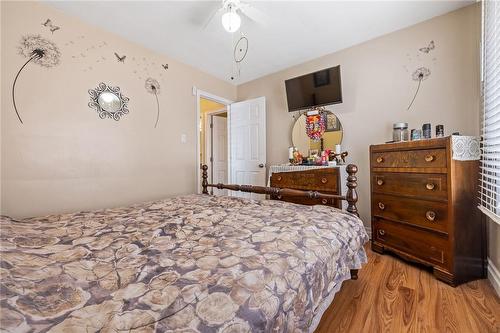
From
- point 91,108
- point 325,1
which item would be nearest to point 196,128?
point 91,108

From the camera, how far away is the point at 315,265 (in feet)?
3.07

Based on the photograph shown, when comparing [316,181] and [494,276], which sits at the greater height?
[316,181]

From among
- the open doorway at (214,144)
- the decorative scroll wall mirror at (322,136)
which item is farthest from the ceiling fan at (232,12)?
the open doorway at (214,144)

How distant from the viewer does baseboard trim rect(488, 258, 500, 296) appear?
1586 millimetres

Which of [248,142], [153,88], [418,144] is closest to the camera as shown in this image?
[418,144]

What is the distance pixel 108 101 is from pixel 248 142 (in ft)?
6.86

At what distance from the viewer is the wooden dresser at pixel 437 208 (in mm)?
1709

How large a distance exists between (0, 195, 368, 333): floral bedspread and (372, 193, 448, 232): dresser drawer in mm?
856

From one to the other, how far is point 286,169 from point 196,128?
1.53 metres

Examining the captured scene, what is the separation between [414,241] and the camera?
1956 mm

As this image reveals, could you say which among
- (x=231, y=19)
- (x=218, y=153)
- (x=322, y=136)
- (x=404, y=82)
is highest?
(x=231, y=19)

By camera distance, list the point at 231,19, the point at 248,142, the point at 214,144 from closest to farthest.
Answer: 1. the point at 231,19
2. the point at 248,142
3. the point at 214,144

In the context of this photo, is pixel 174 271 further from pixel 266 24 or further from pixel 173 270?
pixel 266 24

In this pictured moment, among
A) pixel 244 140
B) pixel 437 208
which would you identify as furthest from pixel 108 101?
pixel 437 208
